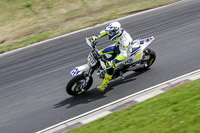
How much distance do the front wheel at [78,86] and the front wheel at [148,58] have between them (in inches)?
85.6

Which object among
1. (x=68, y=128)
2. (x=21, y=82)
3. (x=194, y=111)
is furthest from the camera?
(x=21, y=82)

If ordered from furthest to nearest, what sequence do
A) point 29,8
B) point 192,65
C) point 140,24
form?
point 29,8 → point 140,24 → point 192,65

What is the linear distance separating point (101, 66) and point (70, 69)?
315cm

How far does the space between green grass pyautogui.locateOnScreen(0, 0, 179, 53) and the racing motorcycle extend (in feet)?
25.3

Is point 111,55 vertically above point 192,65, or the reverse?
point 111,55

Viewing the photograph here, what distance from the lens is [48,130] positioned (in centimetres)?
820

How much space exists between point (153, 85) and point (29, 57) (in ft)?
23.5

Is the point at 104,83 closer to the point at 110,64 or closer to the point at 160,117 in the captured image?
the point at 110,64

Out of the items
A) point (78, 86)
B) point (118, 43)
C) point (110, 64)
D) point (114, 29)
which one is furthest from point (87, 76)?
point (114, 29)

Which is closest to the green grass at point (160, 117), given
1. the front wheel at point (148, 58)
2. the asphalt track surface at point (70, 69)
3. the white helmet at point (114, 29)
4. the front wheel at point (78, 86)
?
the asphalt track surface at point (70, 69)

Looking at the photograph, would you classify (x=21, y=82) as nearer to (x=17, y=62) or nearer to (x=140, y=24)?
(x=17, y=62)

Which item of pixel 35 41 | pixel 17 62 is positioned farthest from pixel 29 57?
pixel 35 41

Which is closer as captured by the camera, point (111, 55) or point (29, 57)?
point (111, 55)

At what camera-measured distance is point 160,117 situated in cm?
653
